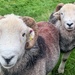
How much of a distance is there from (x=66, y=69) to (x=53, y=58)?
1522 mm

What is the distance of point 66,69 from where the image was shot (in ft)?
21.2

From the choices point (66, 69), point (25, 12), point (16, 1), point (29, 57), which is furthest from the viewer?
point (16, 1)

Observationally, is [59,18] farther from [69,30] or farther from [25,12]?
[25,12]

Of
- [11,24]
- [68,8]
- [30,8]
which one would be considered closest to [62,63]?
[68,8]

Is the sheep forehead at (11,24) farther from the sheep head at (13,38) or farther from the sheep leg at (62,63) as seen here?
the sheep leg at (62,63)

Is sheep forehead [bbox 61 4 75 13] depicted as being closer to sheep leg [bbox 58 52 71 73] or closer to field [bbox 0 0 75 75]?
sheep leg [bbox 58 52 71 73]

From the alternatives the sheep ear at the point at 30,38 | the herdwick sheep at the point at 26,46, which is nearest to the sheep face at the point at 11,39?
the herdwick sheep at the point at 26,46

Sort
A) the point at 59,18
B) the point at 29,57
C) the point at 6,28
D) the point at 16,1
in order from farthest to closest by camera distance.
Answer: the point at 16,1, the point at 59,18, the point at 29,57, the point at 6,28

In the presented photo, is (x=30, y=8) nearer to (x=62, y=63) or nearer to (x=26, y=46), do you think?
(x=62, y=63)

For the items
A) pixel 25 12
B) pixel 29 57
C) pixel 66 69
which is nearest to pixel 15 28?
pixel 29 57

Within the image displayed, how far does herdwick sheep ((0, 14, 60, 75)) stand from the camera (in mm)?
3506

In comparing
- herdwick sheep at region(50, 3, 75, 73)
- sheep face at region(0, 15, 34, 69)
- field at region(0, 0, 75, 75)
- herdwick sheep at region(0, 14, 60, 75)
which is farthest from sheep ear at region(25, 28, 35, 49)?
field at region(0, 0, 75, 75)

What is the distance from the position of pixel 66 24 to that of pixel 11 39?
6.03 feet

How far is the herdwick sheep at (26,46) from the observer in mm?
3506
